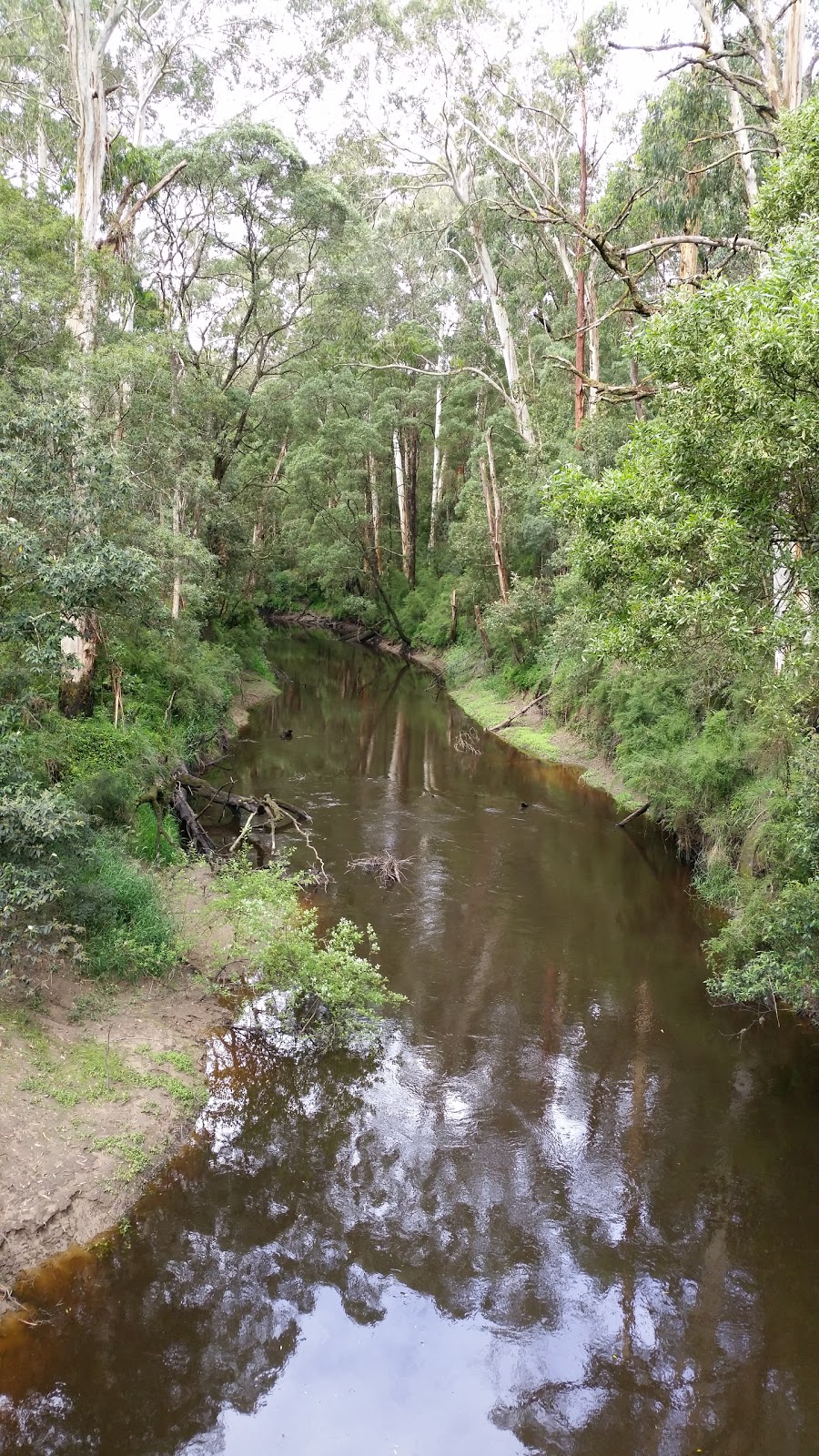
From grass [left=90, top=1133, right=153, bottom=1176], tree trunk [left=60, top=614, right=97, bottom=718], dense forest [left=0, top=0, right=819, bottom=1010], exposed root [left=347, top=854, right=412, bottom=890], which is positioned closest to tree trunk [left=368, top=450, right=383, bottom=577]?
dense forest [left=0, top=0, right=819, bottom=1010]

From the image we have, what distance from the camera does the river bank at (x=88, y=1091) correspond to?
6.87 metres

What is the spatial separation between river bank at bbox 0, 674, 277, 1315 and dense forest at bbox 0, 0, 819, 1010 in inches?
19.9

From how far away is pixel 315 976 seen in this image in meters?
9.63

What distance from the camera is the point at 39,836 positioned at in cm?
863

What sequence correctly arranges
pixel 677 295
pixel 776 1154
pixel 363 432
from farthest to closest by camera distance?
1. pixel 363 432
2. pixel 677 295
3. pixel 776 1154

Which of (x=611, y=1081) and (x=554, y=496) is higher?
(x=554, y=496)

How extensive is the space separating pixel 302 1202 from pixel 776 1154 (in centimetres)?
454

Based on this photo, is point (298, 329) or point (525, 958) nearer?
point (525, 958)

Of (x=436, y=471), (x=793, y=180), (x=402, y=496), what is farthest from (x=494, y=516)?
(x=793, y=180)

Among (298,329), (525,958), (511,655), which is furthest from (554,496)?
(298,329)

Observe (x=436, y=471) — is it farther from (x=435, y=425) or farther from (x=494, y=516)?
(x=494, y=516)

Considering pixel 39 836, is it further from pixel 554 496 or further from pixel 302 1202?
pixel 554 496

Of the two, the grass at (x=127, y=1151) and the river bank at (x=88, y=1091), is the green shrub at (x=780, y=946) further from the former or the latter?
the grass at (x=127, y=1151)

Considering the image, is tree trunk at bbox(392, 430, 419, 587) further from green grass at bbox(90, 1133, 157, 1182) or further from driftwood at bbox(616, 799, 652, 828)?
green grass at bbox(90, 1133, 157, 1182)
